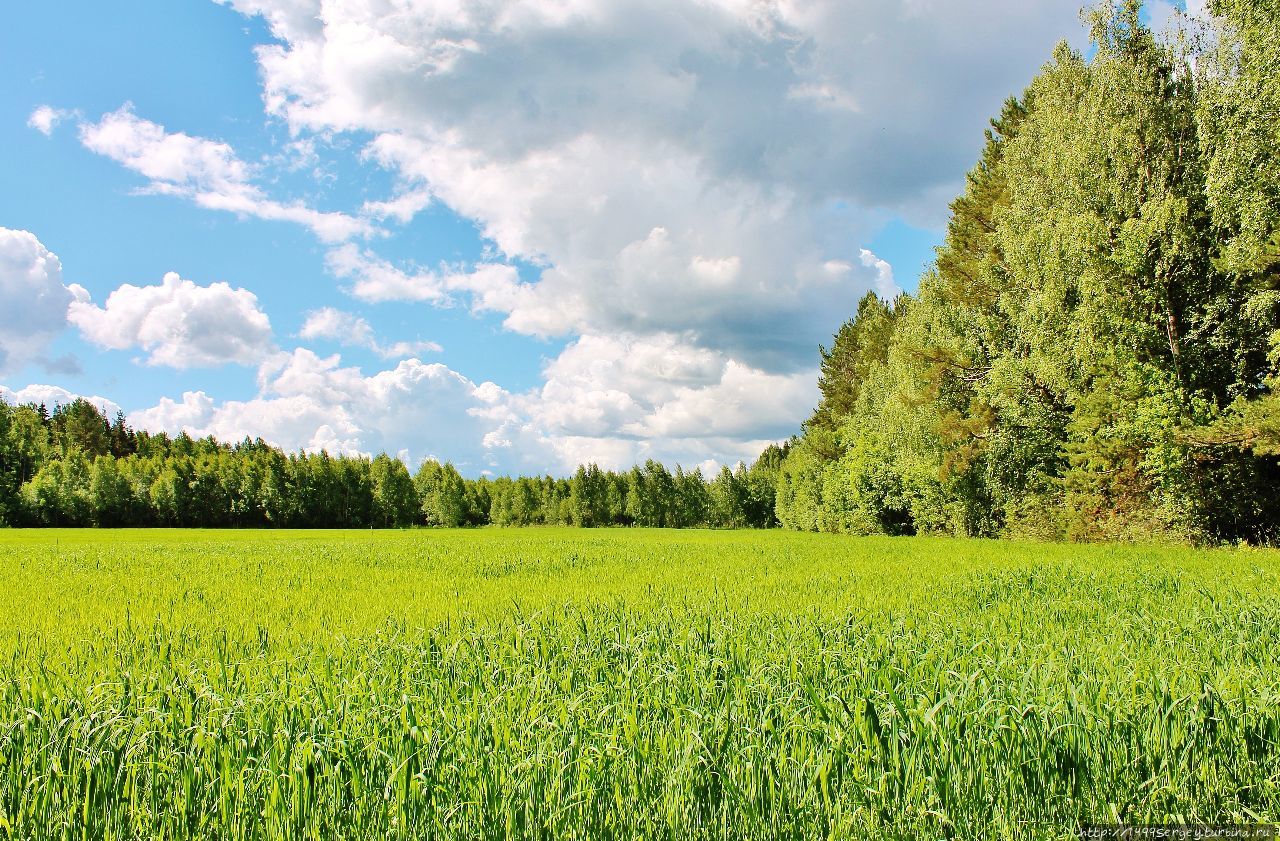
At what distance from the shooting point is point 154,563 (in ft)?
61.5

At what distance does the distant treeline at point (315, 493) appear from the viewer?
2997 inches

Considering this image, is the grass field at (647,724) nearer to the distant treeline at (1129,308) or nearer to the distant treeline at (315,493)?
the distant treeline at (1129,308)

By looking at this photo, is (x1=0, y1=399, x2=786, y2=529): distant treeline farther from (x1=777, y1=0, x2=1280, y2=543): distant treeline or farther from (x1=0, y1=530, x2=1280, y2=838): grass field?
(x1=0, y1=530, x2=1280, y2=838): grass field

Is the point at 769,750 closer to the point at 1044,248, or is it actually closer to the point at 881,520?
the point at 1044,248

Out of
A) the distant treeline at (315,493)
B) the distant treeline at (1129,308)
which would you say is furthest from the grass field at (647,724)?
the distant treeline at (315,493)

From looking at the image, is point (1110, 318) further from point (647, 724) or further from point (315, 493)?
point (315, 493)

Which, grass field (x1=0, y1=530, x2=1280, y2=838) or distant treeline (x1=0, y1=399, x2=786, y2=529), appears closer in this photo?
grass field (x1=0, y1=530, x2=1280, y2=838)

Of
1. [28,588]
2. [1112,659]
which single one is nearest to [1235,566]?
[1112,659]

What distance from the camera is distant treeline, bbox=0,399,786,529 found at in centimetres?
7612

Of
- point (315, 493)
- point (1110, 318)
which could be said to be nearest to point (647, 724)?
point (1110, 318)

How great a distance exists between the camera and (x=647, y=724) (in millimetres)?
3988

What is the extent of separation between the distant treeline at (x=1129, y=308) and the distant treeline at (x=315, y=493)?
6080 cm

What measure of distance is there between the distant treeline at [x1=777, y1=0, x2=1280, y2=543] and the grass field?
1487cm

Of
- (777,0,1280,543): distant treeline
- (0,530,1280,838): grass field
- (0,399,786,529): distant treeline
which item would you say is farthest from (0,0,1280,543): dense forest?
(0,399,786,529): distant treeline
